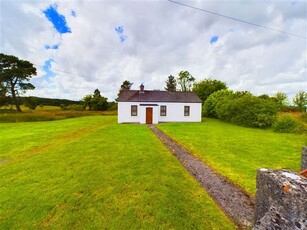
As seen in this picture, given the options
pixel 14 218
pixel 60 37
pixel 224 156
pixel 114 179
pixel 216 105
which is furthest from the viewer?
pixel 216 105

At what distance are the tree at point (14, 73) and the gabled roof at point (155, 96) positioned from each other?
1003 inches

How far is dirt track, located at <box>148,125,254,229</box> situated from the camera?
335 centimetres

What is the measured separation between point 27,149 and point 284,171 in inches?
435

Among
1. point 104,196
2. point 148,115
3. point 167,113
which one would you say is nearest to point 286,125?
point 167,113

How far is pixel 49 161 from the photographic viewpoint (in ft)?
21.9

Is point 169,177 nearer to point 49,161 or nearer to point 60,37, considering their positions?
point 49,161

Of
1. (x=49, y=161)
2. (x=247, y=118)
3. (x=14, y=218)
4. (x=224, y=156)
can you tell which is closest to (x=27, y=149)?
(x=49, y=161)

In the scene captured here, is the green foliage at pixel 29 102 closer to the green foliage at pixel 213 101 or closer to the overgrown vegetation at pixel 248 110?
the green foliage at pixel 213 101

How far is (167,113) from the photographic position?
22.3 meters

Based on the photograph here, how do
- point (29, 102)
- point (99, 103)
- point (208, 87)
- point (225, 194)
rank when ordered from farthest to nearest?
1. point (99, 103)
2. point (29, 102)
3. point (208, 87)
4. point (225, 194)

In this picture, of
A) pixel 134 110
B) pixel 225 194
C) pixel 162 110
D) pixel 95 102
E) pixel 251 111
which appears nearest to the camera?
pixel 225 194

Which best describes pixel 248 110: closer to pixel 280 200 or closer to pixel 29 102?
pixel 280 200

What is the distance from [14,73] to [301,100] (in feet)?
171

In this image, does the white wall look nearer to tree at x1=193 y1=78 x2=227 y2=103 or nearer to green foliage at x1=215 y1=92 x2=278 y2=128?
green foliage at x1=215 y1=92 x2=278 y2=128
